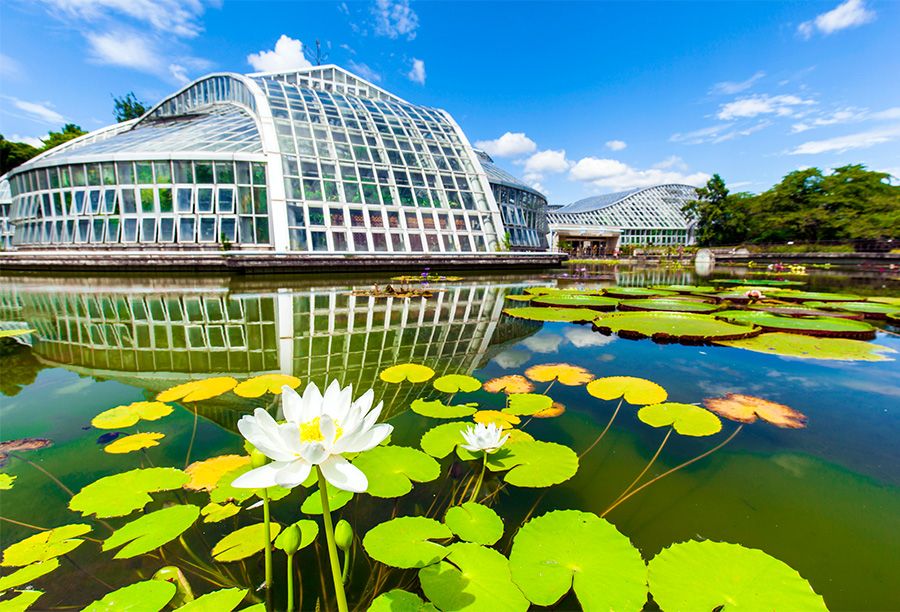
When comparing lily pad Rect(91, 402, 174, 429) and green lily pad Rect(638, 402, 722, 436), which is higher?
lily pad Rect(91, 402, 174, 429)

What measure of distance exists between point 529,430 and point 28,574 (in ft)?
8.88

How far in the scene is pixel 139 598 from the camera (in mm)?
1329

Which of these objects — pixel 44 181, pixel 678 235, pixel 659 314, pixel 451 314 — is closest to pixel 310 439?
pixel 451 314

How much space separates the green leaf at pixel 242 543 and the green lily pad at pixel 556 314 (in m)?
5.68

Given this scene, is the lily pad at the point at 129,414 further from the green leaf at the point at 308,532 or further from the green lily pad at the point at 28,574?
the green leaf at the point at 308,532

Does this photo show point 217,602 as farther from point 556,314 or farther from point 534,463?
point 556,314

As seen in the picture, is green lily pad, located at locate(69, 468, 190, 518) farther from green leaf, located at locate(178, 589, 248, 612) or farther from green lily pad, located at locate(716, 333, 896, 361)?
green lily pad, located at locate(716, 333, 896, 361)

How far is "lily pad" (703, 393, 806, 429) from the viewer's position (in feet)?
9.53

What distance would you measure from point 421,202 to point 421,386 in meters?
19.2

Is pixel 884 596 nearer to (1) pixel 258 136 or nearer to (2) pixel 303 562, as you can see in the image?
(2) pixel 303 562

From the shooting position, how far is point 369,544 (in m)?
1.57

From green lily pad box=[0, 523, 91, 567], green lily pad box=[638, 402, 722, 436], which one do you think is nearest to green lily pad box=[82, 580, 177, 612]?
green lily pad box=[0, 523, 91, 567]

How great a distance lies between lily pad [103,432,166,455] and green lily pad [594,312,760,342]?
18.6 feet

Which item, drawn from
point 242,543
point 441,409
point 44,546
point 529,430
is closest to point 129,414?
point 44,546
